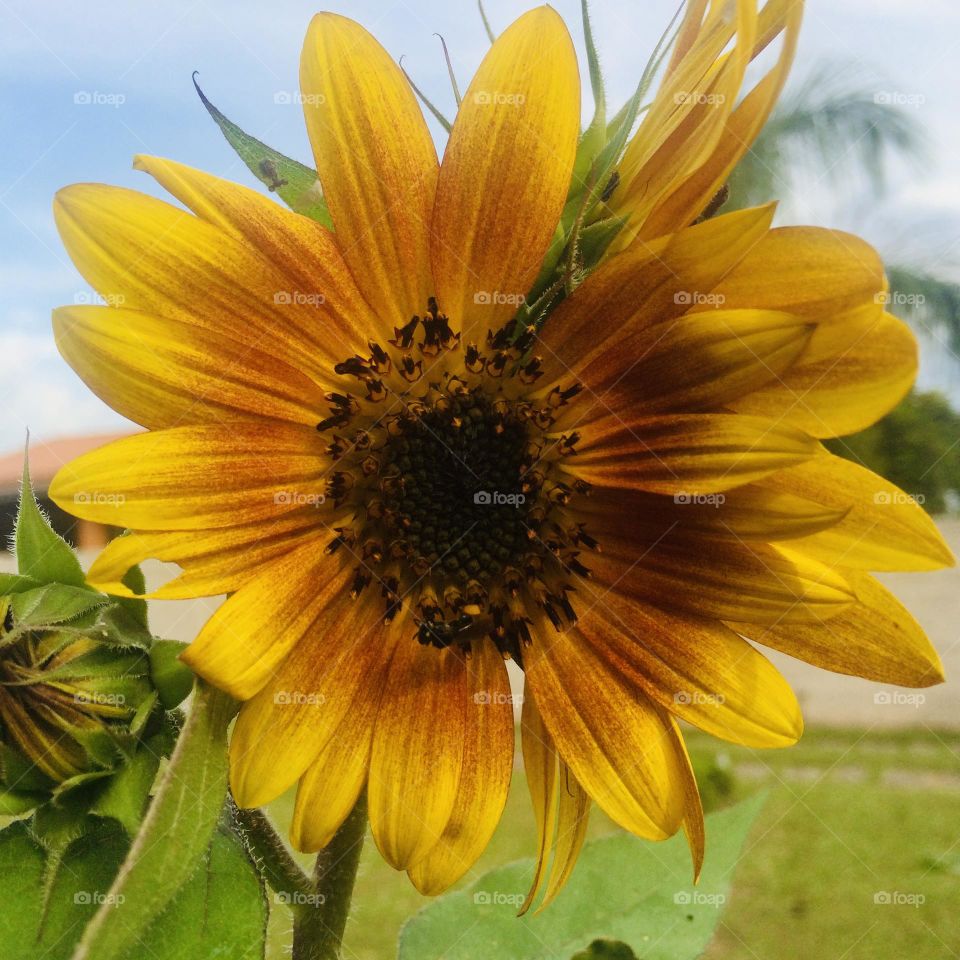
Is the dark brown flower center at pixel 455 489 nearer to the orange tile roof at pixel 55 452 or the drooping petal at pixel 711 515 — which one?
the drooping petal at pixel 711 515

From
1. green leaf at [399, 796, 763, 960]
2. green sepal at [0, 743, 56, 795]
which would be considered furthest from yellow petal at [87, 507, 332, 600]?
green leaf at [399, 796, 763, 960]

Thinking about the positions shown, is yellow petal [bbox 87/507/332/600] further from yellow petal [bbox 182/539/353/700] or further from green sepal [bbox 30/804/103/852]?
green sepal [bbox 30/804/103/852]

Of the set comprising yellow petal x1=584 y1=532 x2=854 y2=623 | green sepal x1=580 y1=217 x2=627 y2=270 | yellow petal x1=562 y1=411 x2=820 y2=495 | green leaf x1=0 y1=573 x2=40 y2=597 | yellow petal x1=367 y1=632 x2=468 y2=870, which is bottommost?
yellow petal x1=367 y1=632 x2=468 y2=870

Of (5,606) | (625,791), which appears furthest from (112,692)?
(625,791)

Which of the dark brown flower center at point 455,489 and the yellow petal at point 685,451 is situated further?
the dark brown flower center at point 455,489

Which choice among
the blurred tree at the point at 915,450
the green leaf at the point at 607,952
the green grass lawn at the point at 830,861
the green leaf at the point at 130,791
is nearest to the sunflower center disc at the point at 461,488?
the green leaf at the point at 130,791

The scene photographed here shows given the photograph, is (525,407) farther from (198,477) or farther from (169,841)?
(169,841)
